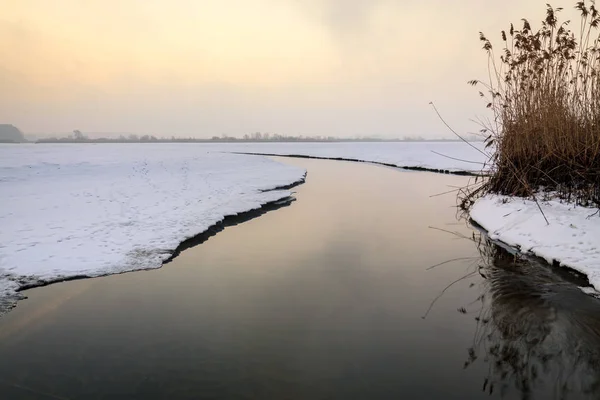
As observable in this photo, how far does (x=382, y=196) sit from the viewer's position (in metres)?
15.5

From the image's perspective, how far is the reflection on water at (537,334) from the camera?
11.6ft

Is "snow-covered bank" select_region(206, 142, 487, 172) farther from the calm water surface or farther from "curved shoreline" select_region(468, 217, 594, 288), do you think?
the calm water surface

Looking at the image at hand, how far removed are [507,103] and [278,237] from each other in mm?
6809

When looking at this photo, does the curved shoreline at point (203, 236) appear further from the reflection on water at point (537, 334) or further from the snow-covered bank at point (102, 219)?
the reflection on water at point (537, 334)

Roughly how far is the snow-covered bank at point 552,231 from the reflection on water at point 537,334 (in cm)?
32

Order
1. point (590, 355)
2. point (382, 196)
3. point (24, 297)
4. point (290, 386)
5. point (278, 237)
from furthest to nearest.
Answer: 1. point (382, 196)
2. point (278, 237)
3. point (24, 297)
4. point (590, 355)
5. point (290, 386)

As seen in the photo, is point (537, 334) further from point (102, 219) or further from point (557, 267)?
point (102, 219)

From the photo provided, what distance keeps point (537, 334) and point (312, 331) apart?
246cm

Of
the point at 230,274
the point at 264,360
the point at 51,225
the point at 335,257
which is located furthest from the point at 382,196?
the point at 264,360

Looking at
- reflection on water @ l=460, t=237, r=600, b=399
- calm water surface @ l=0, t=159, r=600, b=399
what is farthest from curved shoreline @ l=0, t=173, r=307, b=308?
reflection on water @ l=460, t=237, r=600, b=399

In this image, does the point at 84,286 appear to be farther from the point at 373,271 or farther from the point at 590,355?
the point at 590,355

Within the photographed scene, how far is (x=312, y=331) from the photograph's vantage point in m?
4.59

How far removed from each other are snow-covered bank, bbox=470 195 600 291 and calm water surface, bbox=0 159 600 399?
0.41m

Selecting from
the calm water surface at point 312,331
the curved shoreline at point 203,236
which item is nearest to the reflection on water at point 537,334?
the calm water surface at point 312,331
